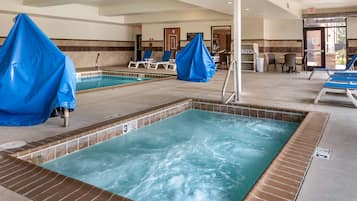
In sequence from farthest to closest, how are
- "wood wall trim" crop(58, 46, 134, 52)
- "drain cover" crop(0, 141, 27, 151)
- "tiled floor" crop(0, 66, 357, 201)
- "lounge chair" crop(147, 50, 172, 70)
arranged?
"wood wall trim" crop(58, 46, 134, 52) → "lounge chair" crop(147, 50, 172, 70) → "drain cover" crop(0, 141, 27, 151) → "tiled floor" crop(0, 66, 357, 201)

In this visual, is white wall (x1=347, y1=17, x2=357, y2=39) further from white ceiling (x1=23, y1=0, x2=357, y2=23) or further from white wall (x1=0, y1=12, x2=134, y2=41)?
white wall (x1=0, y1=12, x2=134, y2=41)

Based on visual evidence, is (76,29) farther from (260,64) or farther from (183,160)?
(183,160)

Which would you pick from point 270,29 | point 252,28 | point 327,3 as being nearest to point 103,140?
point 252,28

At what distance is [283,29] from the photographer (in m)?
13.2

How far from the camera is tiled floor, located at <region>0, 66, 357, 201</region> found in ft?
7.84

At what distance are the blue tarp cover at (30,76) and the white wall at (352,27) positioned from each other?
38.4 feet

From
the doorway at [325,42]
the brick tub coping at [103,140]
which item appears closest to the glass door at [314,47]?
the doorway at [325,42]

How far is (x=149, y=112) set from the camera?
502 centimetres

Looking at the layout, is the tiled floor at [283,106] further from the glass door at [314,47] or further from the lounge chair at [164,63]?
the glass door at [314,47]

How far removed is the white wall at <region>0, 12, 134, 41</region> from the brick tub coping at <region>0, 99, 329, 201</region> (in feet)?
30.9

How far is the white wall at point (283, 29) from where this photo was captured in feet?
42.6

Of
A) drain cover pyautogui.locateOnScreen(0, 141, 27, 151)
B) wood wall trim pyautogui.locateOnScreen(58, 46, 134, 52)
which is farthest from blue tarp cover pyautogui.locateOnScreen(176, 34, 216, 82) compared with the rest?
wood wall trim pyautogui.locateOnScreen(58, 46, 134, 52)

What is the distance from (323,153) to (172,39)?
13442 millimetres

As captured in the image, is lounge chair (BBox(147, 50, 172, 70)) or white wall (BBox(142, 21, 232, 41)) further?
white wall (BBox(142, 21, 232, 41))
